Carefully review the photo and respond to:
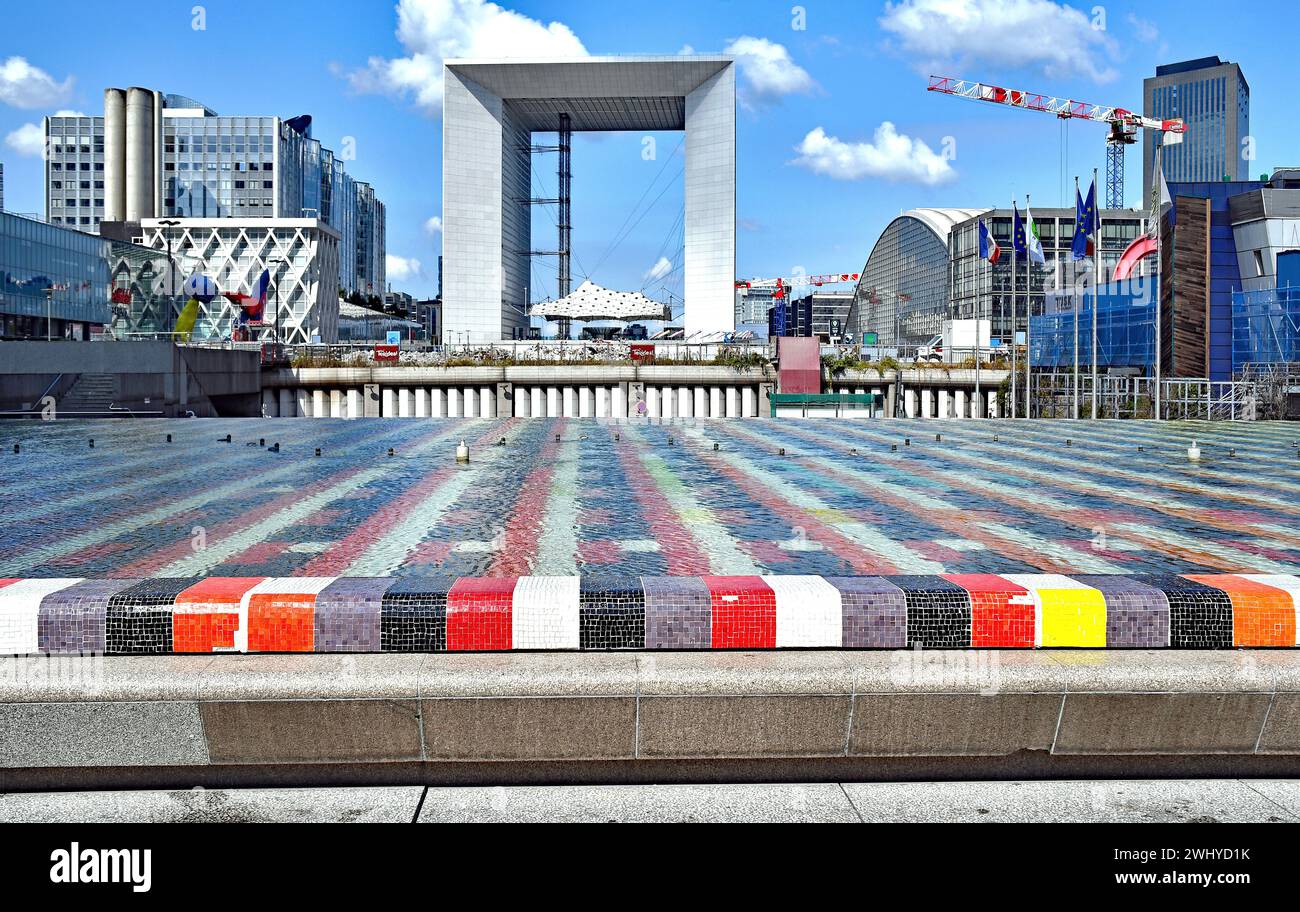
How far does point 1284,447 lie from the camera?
695 inches

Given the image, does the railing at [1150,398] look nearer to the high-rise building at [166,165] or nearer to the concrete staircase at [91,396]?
the concrete staircase at [91,396]

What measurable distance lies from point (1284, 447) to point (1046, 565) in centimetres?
1364

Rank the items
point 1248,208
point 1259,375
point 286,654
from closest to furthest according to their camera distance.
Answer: point 286,654 → point 1259,375 → point 1248,208

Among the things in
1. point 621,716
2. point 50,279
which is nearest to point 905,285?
point 50,279

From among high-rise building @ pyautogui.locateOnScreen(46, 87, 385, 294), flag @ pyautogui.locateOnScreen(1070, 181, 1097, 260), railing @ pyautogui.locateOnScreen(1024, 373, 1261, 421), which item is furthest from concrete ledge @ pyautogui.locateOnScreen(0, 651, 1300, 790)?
high-rise building @ pyautogui.locateOnScreen(46, 87, 385, 294)

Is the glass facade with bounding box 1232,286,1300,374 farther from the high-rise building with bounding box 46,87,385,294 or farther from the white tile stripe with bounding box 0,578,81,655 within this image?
the high-rise building with bounding box 46,87,385,294

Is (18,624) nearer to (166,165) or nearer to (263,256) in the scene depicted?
(263,256)

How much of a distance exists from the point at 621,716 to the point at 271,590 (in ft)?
6.31

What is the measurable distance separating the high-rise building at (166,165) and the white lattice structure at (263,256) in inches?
584

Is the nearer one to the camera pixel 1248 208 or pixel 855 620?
pixel 855 620

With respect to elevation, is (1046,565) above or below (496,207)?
below
